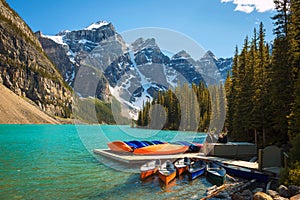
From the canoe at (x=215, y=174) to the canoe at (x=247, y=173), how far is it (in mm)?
1306

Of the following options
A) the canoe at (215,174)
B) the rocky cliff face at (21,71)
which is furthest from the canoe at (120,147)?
the rocky cliff face at (21,71)

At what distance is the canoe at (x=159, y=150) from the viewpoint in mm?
31150

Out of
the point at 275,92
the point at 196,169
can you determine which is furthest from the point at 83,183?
the point at 275,92

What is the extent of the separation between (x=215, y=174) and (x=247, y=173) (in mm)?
2842

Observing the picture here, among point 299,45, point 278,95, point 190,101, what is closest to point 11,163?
point 278,95

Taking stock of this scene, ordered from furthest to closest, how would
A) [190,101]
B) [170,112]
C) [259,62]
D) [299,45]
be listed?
1. [170,112]
2. [190,101]
3. [259,62]
4. [299,45]

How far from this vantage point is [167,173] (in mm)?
20938

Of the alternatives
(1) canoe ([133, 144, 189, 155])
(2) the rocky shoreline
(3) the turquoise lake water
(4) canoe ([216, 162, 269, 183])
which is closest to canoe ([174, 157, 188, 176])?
(3) the turquoise lake water

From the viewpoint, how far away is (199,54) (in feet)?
72.1

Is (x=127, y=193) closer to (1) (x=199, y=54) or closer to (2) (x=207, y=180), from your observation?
(2) (x=207, y=180)

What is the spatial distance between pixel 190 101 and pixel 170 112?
11.6 metres

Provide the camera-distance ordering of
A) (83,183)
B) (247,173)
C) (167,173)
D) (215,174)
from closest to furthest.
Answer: (83,183), (215,174), (247,173), (167,173)

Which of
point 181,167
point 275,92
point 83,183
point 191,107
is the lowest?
point 83,183

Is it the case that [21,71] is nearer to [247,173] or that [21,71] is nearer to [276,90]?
[276,90]
